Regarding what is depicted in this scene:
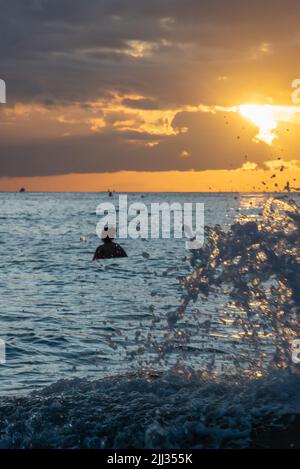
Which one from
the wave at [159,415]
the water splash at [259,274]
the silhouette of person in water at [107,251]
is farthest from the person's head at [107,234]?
the wave at [159,415]

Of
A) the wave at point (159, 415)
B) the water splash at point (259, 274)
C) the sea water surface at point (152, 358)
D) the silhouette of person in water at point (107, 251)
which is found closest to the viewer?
the wave at point (159, 415)

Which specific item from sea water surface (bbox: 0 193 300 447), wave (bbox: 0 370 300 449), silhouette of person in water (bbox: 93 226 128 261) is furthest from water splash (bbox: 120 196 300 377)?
silhouette of person in water (bbox: 93 226 128 261)

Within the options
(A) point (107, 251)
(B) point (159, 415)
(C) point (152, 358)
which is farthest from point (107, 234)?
(B) point (159, 415)

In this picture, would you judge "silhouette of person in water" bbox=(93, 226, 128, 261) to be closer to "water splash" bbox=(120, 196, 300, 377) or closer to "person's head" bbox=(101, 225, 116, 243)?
"person's head" bbox=(101, 225, 116, 243)

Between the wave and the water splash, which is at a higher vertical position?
the water splash

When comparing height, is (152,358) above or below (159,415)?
above

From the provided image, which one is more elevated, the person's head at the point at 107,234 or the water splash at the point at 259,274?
the person's head at the point at 107,234

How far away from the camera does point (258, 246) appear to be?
12.3 metres

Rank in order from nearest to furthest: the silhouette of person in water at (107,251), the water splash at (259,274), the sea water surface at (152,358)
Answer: the sea water surface at (152,358) → the water splash at (259,274) → the silhouette of person in water at (107,251)

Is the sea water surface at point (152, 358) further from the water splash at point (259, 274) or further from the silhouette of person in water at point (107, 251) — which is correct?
the silhouette of person in water at point (107, 251)

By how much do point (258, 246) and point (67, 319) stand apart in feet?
32.1

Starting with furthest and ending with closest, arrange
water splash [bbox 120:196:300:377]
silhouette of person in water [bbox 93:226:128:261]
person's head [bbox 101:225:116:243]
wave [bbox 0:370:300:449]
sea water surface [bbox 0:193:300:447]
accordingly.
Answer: silhouette of person in water [bbox 93:226:128:261] → person's head [bbox 101:225:116:243] → water splash [bbox 120:196:300:377] → sea water surface [bbox 0:193:300:447] → wave [bbox 0:370:300:449]

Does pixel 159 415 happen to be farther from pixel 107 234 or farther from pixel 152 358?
pixel 107 234
